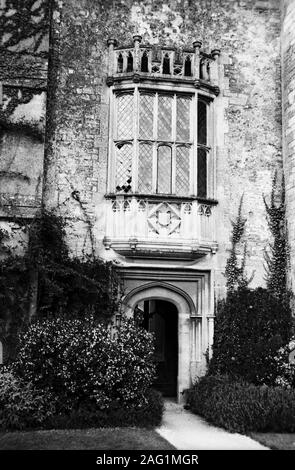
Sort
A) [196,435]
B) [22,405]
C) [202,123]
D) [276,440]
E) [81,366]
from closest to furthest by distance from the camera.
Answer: [276,440], [196,435], [22,405], [81,366], [202,123]

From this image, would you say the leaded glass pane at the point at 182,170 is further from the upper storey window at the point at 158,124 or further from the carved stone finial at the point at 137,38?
the carved stone finial at the point at 137,38

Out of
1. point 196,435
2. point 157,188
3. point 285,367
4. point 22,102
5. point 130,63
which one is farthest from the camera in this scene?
point 130,63

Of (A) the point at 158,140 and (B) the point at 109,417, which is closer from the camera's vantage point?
(B) the point at 109,417

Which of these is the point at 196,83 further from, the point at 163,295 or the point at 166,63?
the point at 163,295

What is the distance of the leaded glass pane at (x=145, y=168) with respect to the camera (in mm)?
11055

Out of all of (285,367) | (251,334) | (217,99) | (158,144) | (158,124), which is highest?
(217,99)

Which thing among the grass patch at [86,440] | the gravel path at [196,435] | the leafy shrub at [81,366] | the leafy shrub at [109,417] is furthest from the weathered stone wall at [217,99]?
the grass patch at [86,440]

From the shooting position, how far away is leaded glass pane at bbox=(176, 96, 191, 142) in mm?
11352

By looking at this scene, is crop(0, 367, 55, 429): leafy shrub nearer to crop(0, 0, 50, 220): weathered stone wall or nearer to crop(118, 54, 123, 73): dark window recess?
crop(0, 0, 50, 220): weathered stone wall

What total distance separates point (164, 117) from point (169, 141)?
0.54 meters

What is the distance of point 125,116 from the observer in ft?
37.2

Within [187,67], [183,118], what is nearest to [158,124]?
[183,118]

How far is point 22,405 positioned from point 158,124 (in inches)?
233

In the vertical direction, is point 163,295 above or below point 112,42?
below
